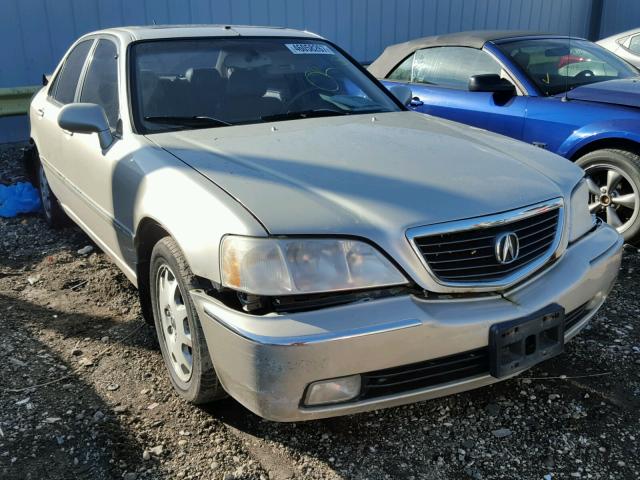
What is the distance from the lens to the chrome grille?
2143mm

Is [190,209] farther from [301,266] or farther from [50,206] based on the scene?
[50,206]

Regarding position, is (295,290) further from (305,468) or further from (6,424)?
(6,424)

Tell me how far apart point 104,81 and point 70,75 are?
92cm

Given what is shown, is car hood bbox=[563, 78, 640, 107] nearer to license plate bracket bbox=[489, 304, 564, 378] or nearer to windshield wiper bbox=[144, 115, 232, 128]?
license plate bracket bbox=[489, 304, 564, 378]

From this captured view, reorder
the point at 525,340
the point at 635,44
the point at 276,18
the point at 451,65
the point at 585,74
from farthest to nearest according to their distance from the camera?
the point at 276,18, the point at 635,44, the point at 451,65, the point at 585,74, the point at 525,340

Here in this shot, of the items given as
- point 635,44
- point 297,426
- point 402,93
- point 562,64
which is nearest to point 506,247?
point 297,426

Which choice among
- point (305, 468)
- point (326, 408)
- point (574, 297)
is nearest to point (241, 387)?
point (326, 408)

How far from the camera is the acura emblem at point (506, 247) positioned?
224 centimetres

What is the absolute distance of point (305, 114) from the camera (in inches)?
131

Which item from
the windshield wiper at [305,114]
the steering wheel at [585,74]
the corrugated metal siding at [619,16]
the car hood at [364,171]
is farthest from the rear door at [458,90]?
the corrugated metal siding at [619,16]

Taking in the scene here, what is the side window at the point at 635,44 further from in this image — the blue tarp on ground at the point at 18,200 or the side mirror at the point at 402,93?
the blue tarp on ground at the point at 18,200

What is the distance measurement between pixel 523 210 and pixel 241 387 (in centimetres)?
122

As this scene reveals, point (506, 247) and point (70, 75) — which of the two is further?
point (70, 75)

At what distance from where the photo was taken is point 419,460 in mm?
2344
